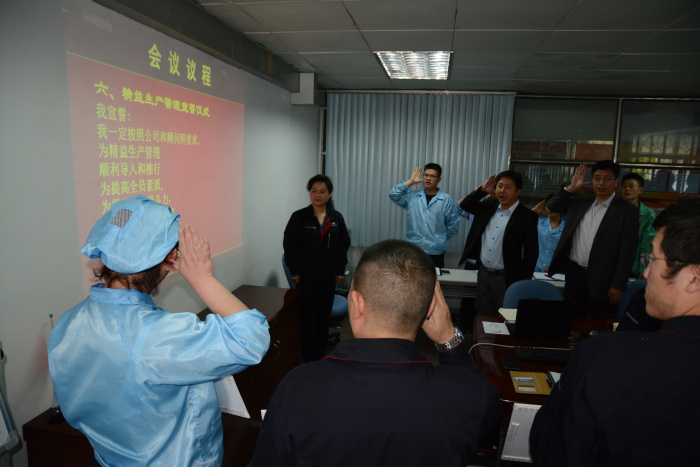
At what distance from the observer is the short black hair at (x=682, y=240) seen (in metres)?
1.06

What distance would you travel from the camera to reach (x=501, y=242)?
3.46 m

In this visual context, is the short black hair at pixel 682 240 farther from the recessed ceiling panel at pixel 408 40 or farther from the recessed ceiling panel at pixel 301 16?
the recessed ceiling panel at pixel 408 40

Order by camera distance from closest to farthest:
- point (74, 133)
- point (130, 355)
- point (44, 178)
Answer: point (130, 355), point (44, 178), point (74, 133)

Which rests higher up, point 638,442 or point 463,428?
point 463,428

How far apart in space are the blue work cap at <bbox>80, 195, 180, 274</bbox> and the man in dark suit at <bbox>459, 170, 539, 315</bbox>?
112 inches

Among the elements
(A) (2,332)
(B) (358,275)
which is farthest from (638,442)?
(A) (2,332)

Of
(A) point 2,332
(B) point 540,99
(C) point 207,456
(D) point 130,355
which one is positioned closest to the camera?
(D) point 130,355

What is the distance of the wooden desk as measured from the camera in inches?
65.7

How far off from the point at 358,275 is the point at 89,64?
5.54 ft

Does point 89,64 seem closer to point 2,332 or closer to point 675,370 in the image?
point 2,332

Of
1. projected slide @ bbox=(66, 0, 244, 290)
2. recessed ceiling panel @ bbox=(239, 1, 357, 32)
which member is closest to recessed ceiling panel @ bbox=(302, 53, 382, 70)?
recessed ceiling panel @ bbox=(239, 1, 357, 32)

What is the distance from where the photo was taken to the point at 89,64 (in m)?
1.89

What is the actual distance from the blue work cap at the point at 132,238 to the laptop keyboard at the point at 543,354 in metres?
1.68

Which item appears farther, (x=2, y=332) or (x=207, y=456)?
(x=2, y=332)
